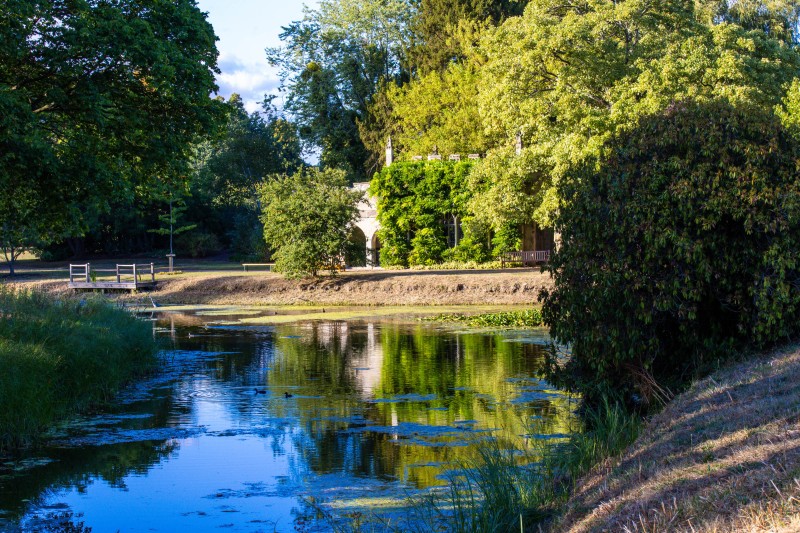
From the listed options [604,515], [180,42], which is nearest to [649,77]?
[180,42]

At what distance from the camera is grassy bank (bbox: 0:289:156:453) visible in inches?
515

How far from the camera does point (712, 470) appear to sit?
23.8 feet

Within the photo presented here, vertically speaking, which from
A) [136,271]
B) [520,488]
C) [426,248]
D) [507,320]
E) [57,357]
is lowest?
[507,320]

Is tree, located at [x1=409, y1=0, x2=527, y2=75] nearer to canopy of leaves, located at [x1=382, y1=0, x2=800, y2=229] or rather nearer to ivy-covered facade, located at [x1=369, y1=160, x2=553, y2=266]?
ivy-covered facade, located at [x1=369, y1=160, x2=553, y2=266]

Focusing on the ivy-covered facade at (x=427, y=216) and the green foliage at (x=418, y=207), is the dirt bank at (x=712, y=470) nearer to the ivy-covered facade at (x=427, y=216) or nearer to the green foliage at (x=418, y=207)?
the ivy-covered facade at (x=427, y=216)

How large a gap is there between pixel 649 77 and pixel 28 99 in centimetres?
2126

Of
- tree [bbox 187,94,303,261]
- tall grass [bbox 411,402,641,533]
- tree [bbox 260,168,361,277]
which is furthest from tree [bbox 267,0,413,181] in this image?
tall grass [bbox 411,402,641,533]

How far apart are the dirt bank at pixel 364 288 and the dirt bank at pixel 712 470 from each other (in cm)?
2545

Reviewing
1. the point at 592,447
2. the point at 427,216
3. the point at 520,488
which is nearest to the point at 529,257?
the point at 427,216

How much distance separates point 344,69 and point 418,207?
22.5m

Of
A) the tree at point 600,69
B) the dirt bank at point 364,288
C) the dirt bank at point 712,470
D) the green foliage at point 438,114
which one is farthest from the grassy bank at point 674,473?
the green foliage at point 438,114

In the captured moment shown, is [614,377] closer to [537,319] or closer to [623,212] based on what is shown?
[623,212]

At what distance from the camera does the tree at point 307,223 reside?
40594mm

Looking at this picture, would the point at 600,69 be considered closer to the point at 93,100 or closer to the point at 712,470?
the point at 93,100
